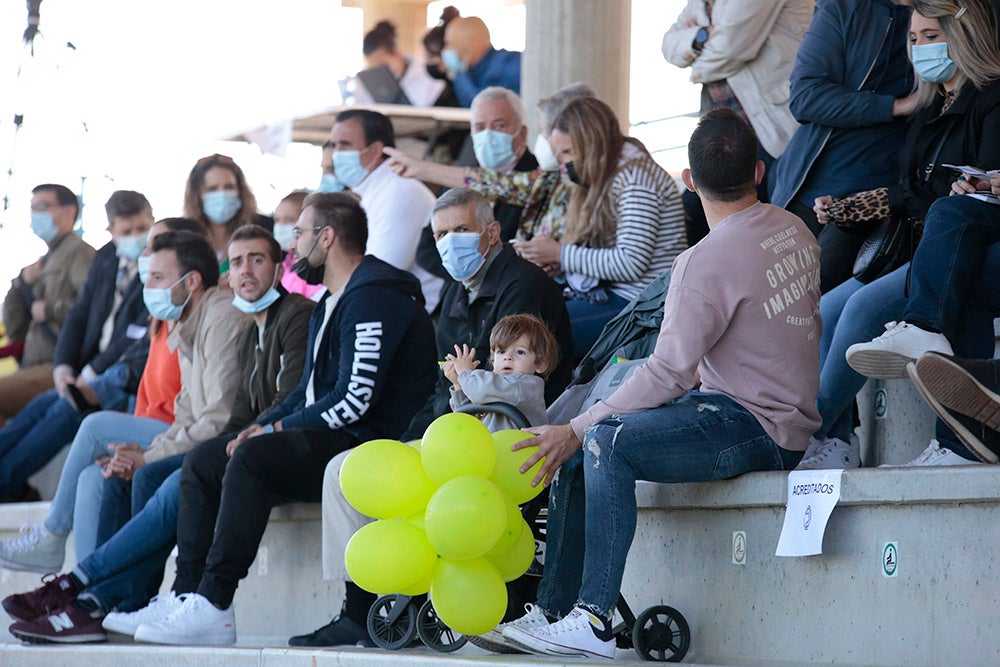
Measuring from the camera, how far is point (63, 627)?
18.5 ft

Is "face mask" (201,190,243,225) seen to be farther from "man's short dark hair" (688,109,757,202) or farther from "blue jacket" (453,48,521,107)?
"man's short dark hair" (688,109,757,202)

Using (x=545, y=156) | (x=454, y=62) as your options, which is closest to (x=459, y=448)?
(x=545, y=156)

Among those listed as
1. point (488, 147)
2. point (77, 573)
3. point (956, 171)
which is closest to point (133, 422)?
point (77, 573)

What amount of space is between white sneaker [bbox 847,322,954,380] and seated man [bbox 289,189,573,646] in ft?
4.50

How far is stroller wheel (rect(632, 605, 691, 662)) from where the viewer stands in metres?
3.98

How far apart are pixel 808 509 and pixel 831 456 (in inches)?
26.1

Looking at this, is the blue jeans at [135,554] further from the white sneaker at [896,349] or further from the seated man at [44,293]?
the seated man at [44,293]

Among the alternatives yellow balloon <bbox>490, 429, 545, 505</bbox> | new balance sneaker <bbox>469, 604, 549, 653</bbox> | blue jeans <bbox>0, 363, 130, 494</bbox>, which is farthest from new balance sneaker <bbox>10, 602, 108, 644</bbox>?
yellow balloon <bbox>490, 429, 545, 505</bbox>

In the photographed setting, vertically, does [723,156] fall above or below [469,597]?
above

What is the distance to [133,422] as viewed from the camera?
657 cm

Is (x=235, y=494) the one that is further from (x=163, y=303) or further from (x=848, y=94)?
(x=848, y=94)

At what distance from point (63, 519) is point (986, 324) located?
4.03 meters

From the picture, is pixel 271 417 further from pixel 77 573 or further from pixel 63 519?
pixel 63 519

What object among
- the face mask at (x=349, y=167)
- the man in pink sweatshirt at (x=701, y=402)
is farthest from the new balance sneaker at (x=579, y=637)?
the face mask at (x=349, y=167)
